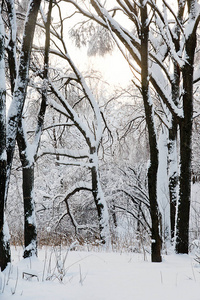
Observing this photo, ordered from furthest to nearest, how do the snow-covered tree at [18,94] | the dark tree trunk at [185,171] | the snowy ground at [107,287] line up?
the dark tree trunk at [185,171]
the snow-covered tree at [18,94]
the snowy ground at [107,287]

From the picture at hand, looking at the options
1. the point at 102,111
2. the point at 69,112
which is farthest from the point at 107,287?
the point at 102,111

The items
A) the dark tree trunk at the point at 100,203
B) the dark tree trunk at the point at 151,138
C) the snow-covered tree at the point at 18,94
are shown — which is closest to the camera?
the snow-covered tree at the point at 18,94

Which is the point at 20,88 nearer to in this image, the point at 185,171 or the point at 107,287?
the point at 107,287

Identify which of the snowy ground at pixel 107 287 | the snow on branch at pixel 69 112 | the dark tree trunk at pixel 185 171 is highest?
the snow on branch at pixel 69 112

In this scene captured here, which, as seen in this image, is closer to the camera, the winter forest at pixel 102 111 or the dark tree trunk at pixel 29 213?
the winter forest at pixel 102 111

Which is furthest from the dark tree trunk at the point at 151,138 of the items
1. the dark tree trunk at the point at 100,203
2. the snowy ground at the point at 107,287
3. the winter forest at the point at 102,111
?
the dark tree trunk at the point at 100,203

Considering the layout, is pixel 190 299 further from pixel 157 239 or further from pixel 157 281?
pixel 157 239

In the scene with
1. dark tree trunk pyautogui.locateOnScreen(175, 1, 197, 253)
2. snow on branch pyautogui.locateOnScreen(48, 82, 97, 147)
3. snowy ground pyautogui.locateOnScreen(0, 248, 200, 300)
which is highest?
snow on branch pyautogui.locateOnScreen(48, 82, 97, 147)

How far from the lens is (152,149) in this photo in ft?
13.1

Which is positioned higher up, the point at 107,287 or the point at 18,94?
the point at 18,94

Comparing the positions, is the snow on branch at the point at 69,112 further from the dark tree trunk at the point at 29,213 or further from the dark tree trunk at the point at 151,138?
the dark tree trunk at the point at 151,138

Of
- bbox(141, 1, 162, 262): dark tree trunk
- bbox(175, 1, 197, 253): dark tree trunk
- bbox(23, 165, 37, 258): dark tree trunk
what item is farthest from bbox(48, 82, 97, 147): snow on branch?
bbox(141, 1, 162, 262): dark tree trunk

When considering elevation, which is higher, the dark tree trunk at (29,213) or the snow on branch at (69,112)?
the snow on branch at (69,112)

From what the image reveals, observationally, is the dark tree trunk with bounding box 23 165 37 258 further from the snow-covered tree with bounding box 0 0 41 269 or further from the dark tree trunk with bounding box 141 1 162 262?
the dark tree trunk with bounding box 141 1 162 262
